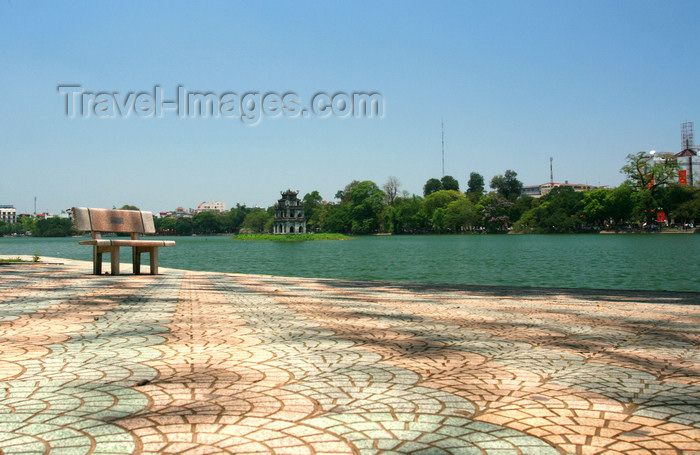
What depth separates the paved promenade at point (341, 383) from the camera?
2.45 m

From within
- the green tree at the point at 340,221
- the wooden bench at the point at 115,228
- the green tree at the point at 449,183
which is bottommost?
the wooden bench at the point at 115,228

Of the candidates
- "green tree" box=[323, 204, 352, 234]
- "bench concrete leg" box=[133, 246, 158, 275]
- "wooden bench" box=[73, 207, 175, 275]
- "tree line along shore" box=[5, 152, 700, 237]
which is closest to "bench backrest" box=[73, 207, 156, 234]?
"wooden bench" box=[73, 207, 175, 275]

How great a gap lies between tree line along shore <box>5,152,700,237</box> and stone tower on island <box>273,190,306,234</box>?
26108 mm

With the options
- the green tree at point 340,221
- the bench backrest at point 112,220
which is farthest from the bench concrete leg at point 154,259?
the green tree at point 340,221

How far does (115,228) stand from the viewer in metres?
12.5

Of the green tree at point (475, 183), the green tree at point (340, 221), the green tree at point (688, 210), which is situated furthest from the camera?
the green tree at point (475, 183)

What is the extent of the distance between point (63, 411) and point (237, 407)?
3.03ft

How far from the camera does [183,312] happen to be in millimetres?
6633

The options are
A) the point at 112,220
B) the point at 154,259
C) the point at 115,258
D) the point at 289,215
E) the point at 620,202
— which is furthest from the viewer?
the point at 289,215

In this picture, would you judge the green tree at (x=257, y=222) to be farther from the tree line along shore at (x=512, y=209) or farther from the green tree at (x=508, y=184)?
the green tree at (x=508, y=184)

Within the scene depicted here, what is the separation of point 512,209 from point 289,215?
185 feet

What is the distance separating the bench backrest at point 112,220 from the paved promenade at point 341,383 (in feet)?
19.0

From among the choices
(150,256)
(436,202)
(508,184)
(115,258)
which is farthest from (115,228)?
(508,184)

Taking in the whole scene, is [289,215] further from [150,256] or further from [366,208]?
[150,256]
